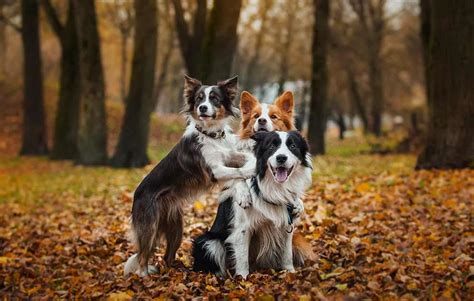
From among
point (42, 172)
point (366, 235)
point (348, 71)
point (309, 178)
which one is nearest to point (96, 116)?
point (42, 172)

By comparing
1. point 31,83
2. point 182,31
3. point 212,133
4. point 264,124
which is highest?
point 182,31

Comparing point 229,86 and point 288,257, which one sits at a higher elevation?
point 229,86

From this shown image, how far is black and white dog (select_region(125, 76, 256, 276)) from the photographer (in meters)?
6.45

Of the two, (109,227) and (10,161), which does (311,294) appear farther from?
(10,161)

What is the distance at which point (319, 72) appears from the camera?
2195cm

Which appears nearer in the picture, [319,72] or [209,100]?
[209,100]

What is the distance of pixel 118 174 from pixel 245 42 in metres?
38.7

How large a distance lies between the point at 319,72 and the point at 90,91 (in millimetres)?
8290

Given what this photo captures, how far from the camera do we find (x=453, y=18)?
1327 cm

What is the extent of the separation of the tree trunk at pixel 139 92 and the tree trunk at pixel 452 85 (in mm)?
9270

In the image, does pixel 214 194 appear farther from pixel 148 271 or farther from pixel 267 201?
pixel 267 201

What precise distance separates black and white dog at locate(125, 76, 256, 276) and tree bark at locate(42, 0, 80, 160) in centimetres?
1876

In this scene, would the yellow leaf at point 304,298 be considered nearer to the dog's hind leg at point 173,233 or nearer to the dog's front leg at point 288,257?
the dog's front leg at point 288,257

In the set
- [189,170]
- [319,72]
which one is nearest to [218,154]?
[189,170]
